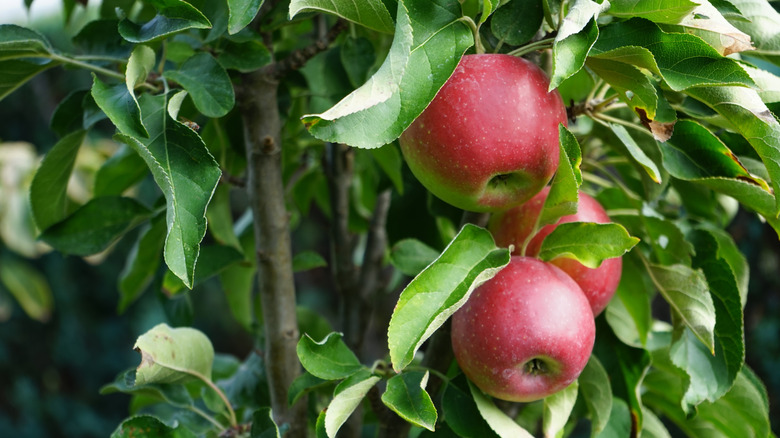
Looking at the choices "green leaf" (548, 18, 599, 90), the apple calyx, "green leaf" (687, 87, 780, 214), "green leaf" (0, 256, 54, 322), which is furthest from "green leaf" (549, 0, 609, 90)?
"green leaf" (0, 256, 54, 322)

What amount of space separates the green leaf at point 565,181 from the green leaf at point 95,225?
0.43 meters

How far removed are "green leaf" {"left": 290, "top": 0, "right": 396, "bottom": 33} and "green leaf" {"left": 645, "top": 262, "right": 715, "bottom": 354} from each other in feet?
1.04

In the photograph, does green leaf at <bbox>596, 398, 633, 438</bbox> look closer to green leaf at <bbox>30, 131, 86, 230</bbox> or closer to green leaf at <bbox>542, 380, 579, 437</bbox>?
green leaf at <bbox>542, 380, 579, 437</bbox>

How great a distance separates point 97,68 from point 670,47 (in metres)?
0.45

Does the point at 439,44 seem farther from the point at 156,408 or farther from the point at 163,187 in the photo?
the point at 156,408

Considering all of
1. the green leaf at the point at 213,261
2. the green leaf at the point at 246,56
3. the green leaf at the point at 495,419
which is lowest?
the green leaf at the point at 213,261

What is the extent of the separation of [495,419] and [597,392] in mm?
125

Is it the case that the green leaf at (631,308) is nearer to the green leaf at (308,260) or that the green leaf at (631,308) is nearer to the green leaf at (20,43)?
the green leaf at (308,260)

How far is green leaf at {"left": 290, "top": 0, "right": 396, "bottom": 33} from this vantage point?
45cm

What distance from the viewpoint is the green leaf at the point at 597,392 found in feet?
1.98

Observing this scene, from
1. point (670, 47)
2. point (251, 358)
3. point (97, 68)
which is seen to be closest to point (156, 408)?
point (251, 358)

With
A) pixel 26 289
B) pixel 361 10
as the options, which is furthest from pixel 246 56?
pixel 26 289

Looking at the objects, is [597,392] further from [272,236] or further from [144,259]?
[144,259]

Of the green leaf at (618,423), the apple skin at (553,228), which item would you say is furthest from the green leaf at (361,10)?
the green leaf at (618,423)
